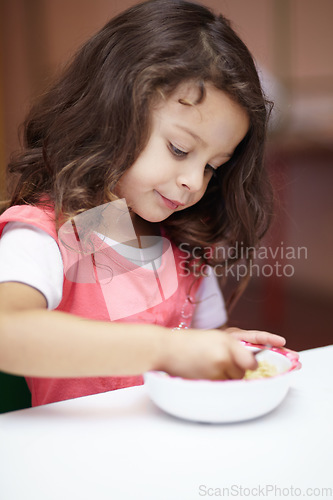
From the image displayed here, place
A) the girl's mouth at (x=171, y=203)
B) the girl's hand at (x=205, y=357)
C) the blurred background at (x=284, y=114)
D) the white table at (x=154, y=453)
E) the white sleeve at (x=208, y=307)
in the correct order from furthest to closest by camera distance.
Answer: the blurred background at (x=284, y=114) < the white sleeve at (x=208, y=307) < the girl's mouth at (x=171, y=203) < the girl's hand at (x=205, y=357) < the white table at (x=154, y=453)

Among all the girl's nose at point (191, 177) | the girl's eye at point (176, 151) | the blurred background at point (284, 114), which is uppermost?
the girl's eye at point (176, 151)

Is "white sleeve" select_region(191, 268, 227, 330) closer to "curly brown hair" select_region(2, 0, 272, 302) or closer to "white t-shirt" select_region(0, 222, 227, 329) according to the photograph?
"curly brown hair" select_region(2, 0, 272, 302)

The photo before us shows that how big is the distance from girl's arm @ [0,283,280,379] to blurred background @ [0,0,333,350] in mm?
1964

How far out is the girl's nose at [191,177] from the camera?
864 millimetres

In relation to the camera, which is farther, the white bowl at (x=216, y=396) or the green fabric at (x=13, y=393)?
the green fabric at (x=13, y=393)

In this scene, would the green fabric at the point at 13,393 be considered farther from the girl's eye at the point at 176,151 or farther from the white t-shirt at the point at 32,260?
the girl's eye at the point at 176,151

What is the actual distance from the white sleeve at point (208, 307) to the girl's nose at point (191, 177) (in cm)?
37

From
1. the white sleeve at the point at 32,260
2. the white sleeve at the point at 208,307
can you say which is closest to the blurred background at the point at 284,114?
the white sleeve at the point at 208,307

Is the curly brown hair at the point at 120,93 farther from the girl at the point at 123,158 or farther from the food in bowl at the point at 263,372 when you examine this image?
the food in bowl at the point at 263,372

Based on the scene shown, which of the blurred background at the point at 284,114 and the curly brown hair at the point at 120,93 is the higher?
the curly brown hair at the point at 120,93

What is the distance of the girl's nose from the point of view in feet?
2.84

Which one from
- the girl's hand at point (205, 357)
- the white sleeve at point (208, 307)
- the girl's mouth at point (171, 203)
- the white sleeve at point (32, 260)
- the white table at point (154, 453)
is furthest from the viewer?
the white sleeve at point (208, 307)

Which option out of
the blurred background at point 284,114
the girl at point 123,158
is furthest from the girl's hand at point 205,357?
the blurred background at point 284,114

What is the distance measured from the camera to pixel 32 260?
729 mm
